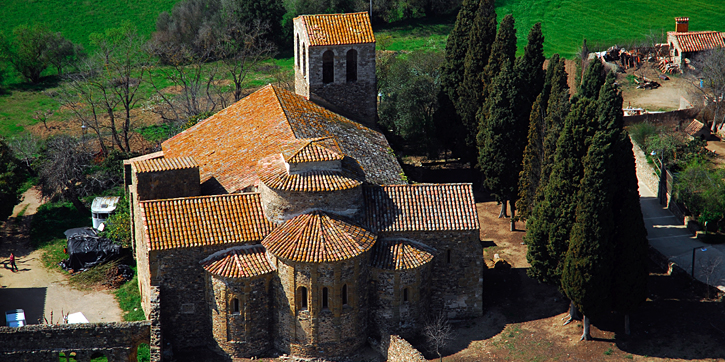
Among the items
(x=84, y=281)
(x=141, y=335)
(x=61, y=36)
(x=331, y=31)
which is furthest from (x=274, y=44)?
(x=141, y=335)

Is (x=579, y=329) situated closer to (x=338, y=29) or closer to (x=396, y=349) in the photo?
(x=396, y=349)

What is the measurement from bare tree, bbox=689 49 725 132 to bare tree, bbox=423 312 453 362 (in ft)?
92.0

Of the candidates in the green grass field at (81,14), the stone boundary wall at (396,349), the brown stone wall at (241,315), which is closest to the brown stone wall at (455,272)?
the stone boundary wall at (396,349)

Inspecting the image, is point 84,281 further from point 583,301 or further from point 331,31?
point 583,301

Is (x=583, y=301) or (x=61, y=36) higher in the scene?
(x=61, y=36)

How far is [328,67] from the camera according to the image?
44875mm

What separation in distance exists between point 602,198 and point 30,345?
23280mm

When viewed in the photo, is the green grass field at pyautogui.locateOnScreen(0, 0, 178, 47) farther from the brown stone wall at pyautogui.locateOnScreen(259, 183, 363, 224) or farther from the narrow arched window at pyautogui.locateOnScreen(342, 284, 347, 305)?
the narrow arched window at pyautogui.locateOnScreen(342, 284, 347, 305)

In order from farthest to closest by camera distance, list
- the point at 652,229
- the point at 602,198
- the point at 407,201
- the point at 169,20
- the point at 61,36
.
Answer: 1. the point at 169,20
2. the point at 61,36
3. the point at 652,229
4. the point at 407,201
5. the point at 602,198

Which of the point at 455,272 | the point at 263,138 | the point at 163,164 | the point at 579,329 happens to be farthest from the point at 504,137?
→ the point at 163,164

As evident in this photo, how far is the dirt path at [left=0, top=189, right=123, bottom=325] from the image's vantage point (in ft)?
122

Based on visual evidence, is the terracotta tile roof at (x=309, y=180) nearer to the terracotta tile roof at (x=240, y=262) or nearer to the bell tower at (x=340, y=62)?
the terracotta tile roof at (x=240, y=262)

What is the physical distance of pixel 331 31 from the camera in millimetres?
43812

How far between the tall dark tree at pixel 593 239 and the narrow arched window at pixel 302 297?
1059 cm
